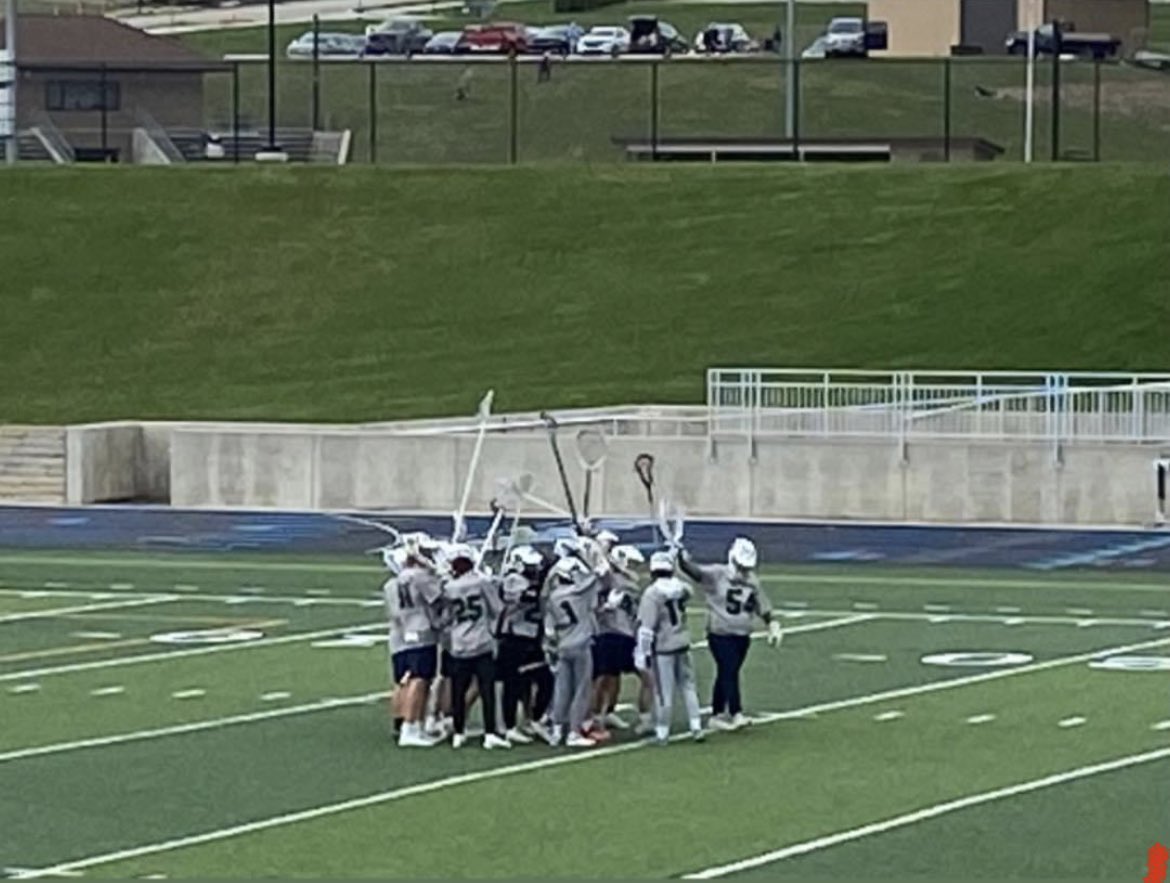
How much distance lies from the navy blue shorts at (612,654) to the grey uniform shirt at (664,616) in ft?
0.77

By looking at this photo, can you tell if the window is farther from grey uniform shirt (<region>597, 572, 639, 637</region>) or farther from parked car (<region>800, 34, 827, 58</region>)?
grey uniform shirt (<region>597, 572, 639, 637</region>)

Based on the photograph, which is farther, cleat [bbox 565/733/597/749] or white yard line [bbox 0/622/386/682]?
white yard line [bbox 0/622/386/682]

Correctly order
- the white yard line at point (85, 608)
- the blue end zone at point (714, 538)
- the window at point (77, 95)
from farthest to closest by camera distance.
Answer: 1. the window at point (77, 95)
2. the blue end zone at point (714, 538)
3. the white yard line at point (85, 608)

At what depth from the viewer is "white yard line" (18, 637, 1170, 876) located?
17.0 metres

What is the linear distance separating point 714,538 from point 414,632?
14351 millimetres

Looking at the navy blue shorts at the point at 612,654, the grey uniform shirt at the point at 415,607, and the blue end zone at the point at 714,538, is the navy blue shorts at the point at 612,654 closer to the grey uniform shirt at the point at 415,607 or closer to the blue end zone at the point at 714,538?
the grey uniform shirt at the point at 415,607

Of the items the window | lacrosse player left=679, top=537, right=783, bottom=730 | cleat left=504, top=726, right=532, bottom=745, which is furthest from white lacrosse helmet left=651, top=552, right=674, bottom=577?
the window

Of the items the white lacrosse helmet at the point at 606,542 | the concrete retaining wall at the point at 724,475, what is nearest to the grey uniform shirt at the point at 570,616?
the white lacrosse helmet at the point at 606,542

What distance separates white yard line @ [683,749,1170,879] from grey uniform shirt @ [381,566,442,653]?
3.78 metres

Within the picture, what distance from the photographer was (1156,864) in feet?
52.0

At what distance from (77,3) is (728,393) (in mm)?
80252

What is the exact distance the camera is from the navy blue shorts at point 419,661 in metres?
20.9

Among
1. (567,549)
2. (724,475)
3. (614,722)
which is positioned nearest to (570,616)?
(567,549)

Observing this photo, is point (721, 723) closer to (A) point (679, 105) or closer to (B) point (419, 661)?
(B) point (419, 661)
